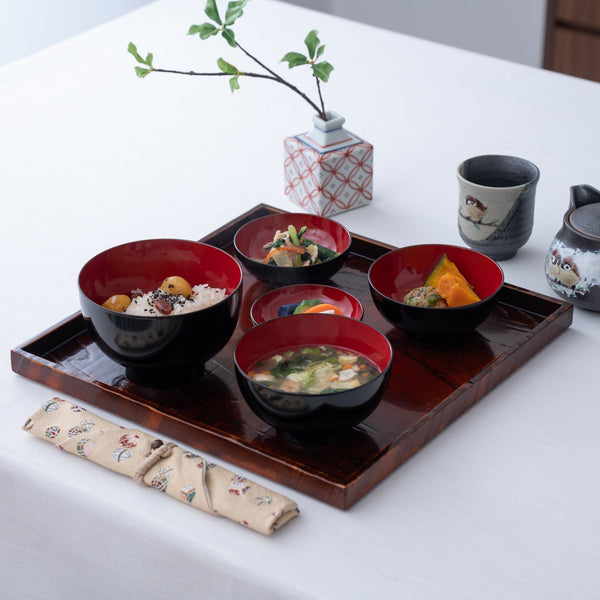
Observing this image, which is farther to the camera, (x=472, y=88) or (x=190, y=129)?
(x=472, y=88)

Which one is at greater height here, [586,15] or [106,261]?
[106,261]

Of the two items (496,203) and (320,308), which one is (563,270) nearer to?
(496,203)

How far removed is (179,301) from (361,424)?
10.9 inches

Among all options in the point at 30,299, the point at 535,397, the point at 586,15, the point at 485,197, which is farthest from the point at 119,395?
the point at 586,15

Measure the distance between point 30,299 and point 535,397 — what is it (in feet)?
2.30

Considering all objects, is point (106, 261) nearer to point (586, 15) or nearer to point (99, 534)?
point (99, 534)

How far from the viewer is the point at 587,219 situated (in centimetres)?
121

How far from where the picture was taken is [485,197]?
130 centimetres

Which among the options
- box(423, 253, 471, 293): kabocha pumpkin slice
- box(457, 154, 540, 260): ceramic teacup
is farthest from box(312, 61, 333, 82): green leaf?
box(423, 253, 471, 293): kabocha pumpkin slice

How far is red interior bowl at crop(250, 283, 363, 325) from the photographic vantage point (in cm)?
116

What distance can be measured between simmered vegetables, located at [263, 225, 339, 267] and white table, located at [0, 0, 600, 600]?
0.70 feet

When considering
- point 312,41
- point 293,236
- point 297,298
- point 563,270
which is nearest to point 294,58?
point 312,41

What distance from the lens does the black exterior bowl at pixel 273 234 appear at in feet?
4.06

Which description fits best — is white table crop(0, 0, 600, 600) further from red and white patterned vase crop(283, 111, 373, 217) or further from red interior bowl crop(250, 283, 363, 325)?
red interior bowl crop(250, 283, 363, 325)
